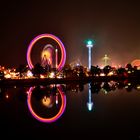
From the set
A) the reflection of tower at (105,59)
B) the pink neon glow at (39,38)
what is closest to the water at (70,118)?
the pink neon glow at (39,38)

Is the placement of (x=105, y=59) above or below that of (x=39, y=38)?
below

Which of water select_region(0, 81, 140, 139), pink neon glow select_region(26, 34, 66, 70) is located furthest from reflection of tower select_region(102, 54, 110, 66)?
water select_region(0, 81, 140, 139)

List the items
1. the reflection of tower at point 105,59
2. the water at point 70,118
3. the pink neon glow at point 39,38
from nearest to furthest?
the water at point 70,118
the pink neon glow at point 39,38
the reflection of tower at point 105,59

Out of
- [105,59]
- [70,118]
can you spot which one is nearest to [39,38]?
[105,59]

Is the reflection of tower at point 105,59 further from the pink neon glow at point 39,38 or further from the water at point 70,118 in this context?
the water at point 70,118

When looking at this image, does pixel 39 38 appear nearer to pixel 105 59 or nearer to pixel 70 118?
pixel 105 59

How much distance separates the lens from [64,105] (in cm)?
768

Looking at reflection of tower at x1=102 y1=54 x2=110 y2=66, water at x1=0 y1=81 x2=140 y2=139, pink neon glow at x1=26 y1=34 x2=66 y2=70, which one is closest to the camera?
water at x1=0 y1=81 x2=140 y2=139

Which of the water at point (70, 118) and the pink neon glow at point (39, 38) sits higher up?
the pink neon glow at point (39, 38)

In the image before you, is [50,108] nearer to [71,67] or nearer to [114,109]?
[114,109]

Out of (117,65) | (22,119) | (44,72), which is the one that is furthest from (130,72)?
(22,119)

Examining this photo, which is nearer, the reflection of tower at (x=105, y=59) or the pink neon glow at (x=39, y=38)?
the pink neon glow at (x=39, y=38)

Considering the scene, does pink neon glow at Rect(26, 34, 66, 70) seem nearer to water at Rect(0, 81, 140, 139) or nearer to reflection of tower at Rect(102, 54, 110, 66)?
reflection of tower at Rect(102, 54, 110, 66)

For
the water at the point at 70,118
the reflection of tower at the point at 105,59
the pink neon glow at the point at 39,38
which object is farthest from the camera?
the reflection of tower at the point at 105,59
